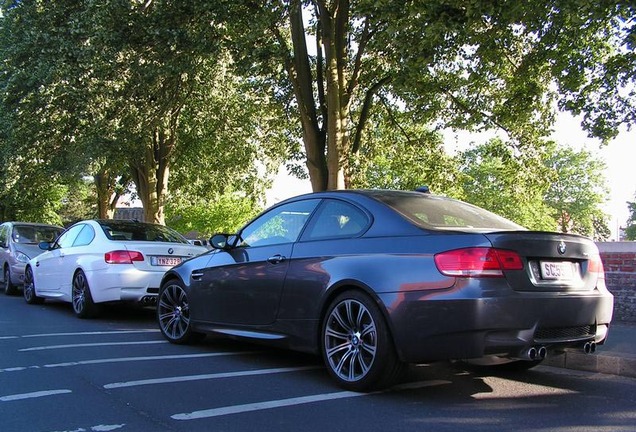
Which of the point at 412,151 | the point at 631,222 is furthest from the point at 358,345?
the point at 631,222

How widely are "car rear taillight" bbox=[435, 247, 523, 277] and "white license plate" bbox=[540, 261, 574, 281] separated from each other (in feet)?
0.89

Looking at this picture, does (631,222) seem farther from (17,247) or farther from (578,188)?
(17,247)

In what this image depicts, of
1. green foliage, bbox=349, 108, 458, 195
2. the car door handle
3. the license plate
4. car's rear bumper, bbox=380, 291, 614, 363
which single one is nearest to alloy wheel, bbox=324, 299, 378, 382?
car's rear bumper, bbox=380, 291, 614, 363

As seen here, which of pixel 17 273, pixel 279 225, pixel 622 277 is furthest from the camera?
pixel 17 273

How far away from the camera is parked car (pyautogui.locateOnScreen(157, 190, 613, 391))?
13.4ft

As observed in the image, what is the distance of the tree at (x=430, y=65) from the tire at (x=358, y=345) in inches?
216

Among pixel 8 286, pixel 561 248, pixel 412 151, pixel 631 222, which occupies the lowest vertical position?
pixel 8 286

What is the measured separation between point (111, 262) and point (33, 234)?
639 centimetres

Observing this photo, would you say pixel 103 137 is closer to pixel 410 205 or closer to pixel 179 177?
pixel 410 205

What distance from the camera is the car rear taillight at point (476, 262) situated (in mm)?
4105

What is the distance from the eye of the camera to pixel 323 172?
14.0 m

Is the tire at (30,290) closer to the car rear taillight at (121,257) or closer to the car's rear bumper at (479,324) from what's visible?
the car rear taillight at (121,257)

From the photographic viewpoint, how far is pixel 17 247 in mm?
12898

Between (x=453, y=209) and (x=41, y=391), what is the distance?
3.66 meters
